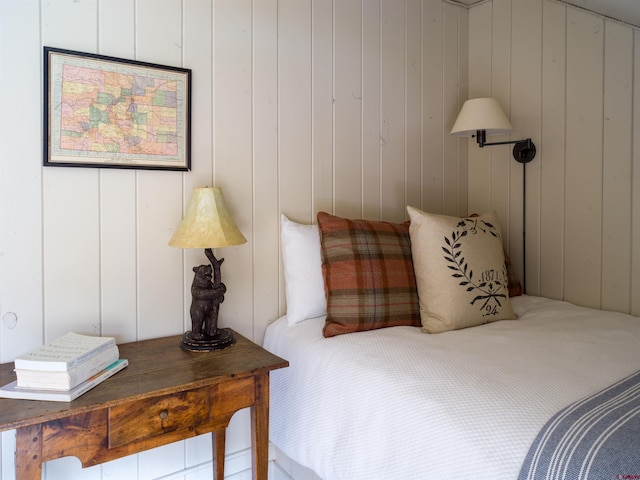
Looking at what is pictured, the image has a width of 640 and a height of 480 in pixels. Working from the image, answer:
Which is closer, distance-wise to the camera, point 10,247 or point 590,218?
point 10,247

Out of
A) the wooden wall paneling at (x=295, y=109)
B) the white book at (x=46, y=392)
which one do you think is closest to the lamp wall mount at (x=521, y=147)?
the wooden wall paneling at (x=295, y=109)

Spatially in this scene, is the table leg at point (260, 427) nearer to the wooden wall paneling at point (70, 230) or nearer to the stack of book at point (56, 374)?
the stack of book at point (56, 374)

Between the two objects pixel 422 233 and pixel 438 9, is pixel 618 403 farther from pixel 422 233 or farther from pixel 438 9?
pixel 438 9

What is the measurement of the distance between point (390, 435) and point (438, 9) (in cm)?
226

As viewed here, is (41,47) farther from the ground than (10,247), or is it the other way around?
(41,47)

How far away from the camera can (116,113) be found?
4.92ft

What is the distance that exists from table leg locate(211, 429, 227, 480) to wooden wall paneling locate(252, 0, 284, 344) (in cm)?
39

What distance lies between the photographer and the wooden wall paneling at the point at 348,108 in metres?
2.04

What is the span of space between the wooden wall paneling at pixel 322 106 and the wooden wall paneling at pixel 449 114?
677mm

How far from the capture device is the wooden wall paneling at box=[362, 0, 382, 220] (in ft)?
7.02

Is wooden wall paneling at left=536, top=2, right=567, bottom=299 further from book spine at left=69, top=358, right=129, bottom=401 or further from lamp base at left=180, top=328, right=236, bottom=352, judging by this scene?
book spine at left=69, top=358, right=129, bottom=401

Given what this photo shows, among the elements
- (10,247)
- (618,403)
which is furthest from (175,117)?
(618,403)

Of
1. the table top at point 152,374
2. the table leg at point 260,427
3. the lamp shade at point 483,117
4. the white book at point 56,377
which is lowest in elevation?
the table leg at point 260,427

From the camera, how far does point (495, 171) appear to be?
247 cm
